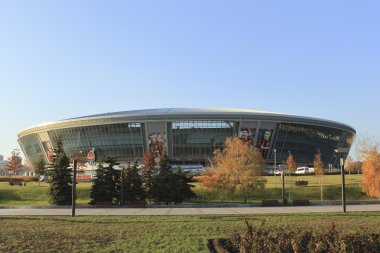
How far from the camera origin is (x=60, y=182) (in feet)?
142

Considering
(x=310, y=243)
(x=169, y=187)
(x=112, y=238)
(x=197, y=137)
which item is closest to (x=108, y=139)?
(x=197, y=137)

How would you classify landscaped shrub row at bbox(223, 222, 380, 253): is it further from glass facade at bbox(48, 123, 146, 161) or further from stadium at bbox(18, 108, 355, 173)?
glass facade at bbox(48, 123, 146, 161)

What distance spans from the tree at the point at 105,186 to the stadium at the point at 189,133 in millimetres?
45311

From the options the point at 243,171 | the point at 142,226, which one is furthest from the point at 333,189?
the point at 142,226

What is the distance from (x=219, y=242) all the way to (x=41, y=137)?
102516 mm

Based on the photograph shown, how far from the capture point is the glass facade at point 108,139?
315 ft

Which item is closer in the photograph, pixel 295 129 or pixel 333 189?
pixel 333 189

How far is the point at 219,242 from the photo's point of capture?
13.0m

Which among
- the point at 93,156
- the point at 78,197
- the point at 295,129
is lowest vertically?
the point at 78,197

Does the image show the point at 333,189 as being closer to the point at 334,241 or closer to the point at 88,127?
the point at 334,241

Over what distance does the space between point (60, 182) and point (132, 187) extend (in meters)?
7.26

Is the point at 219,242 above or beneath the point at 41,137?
beneath

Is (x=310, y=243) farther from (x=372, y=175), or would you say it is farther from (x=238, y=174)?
(x=372, y=175)

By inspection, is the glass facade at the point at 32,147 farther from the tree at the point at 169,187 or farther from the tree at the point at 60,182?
the tree at the point at 169,187
